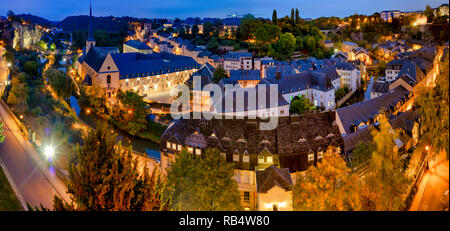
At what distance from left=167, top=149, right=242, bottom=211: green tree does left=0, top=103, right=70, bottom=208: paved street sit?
3.09 metres

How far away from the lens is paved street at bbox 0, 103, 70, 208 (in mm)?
9805

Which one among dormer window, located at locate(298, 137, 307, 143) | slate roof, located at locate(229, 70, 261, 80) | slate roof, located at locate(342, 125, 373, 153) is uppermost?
slate roof, located at locate(229, 70, 261, 80)

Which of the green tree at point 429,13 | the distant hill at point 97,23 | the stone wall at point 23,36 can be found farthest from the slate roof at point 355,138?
the distant hill at point 97,23

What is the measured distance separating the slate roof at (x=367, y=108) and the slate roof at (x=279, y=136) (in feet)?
8.72

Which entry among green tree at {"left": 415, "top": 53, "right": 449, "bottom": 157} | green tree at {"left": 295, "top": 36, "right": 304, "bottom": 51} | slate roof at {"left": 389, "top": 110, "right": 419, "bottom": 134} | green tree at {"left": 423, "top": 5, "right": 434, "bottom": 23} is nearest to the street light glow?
green tree at {"left": 415, "top": 53, "right": 449, "bottom": 157}

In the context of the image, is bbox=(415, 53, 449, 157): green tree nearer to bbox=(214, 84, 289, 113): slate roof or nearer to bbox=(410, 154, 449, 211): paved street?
bbox=(410, 154, 449, 211): paved street

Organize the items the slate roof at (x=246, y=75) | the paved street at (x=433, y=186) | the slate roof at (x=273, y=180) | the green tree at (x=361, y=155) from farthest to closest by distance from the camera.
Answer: the slate roof at (x=246, y=75), the green tree at (x=361, y=155), the slate roof at (x=273, y=180), the paved street at (x=433, y=186)

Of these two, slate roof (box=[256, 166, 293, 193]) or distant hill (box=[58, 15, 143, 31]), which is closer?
slate roof (box=[256, 166, 293, 193])

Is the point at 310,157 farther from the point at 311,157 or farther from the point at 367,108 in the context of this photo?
the point at 367,108

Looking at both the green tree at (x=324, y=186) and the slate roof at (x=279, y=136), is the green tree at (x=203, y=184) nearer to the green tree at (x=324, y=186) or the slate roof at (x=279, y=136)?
the slate roof at (x=279, y=136)

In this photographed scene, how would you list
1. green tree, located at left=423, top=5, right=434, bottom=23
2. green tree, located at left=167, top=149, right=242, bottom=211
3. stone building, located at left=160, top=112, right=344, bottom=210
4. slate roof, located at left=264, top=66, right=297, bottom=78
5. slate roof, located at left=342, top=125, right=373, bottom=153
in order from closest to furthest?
green tree, located at left=423, top=5, right=434, bottom=23 < green tree, located at left=167, top=149, right=242, bottom=211 < stone building, located at left=160, top=112, right=344, bottom=210 < slate roof, located at left=342, top=125, right=373, bottom=153 < slate roof, located at left=264, top=66, right=297, bottom=78

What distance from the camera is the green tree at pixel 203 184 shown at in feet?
31.6

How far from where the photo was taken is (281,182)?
1016 cm

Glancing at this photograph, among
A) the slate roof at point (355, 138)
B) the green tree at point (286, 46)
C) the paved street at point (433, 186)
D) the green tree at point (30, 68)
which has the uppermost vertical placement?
the green tree at point (286, 46)
